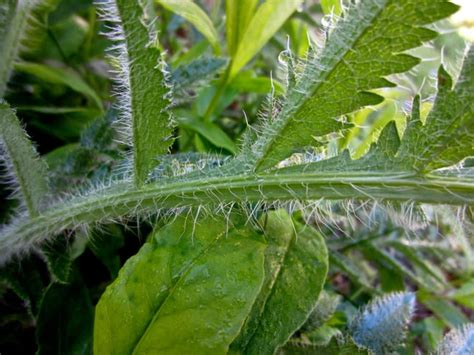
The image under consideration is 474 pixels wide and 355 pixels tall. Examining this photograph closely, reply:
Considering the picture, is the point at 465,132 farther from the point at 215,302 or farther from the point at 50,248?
the point at 50,248

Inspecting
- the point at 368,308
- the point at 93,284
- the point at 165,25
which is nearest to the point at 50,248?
the point at 93,284

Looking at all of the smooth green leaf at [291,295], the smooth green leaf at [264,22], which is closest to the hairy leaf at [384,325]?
the smooth green leaf at [291,295]

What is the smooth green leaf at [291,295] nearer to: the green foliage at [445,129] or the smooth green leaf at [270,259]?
the smooth green leaf at [270,259]

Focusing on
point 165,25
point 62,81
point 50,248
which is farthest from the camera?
point 165,25

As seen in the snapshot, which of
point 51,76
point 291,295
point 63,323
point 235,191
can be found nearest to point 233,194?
point 235,191

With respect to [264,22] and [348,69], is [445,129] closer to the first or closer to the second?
[348,69]

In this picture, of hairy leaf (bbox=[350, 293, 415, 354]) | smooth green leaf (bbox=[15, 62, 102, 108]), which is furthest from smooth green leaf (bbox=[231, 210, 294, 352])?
smooth green leaf (bbox=[15, 62, 102, 108])
